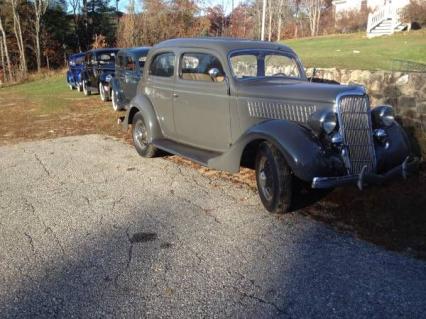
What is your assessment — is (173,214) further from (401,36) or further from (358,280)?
(401,36)

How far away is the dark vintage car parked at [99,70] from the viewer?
44.7 feet

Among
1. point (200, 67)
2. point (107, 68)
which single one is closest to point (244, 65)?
point (200, 67)

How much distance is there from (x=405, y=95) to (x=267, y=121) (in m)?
3.44

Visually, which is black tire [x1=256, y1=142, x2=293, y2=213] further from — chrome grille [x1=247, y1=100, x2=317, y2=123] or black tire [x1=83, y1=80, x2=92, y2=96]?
black tire [x1=83, y1=80, x2=92, y2=96]

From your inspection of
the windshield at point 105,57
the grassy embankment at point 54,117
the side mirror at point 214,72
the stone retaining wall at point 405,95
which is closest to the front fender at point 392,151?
the stone retaining wall at point 405,95

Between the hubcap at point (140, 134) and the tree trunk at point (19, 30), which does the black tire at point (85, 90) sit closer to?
the hubcap at point (140, 134)

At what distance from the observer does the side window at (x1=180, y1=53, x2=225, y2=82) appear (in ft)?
17.2

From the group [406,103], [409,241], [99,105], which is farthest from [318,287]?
[99,105]

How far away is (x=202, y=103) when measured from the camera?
5.43m

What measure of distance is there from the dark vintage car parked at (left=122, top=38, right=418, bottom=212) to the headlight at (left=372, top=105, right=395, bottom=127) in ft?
0.04

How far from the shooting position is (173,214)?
4473mm

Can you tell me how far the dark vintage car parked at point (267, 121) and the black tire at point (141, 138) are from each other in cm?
28

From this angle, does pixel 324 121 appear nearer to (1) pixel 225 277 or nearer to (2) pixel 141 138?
(1) pixel 225 277

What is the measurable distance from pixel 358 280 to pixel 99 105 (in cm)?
1121
